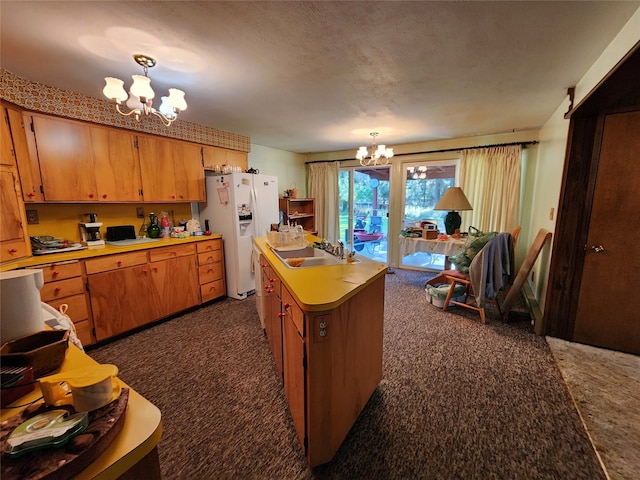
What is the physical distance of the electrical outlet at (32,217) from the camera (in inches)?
98.3

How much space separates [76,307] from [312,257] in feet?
7.13

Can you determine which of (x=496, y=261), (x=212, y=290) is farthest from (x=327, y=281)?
(x=212, y=290)

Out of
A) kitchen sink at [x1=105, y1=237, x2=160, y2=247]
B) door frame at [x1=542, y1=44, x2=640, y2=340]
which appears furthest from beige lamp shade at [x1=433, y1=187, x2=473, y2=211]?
kitchen sink at [x1=105, y1=237, x2=160, y2=247]

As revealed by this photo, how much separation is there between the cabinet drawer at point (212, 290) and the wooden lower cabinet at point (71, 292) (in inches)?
45.6

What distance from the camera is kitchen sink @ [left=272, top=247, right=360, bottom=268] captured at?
2.08m

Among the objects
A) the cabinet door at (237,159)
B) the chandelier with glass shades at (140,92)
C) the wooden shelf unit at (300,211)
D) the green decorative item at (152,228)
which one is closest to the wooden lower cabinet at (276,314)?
the chandelier with glass shades at (140,92)

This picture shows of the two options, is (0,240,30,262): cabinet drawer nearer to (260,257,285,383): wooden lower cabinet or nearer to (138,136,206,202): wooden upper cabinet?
(138,136,206,202): wooden upper cabinet

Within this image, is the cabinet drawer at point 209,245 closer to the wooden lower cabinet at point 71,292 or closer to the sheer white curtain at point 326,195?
the wooden lower cabinet at point 71,292

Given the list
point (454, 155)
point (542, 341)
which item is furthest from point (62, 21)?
point (454, 155)

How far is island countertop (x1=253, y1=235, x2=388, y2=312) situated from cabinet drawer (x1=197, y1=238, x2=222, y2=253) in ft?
5.79

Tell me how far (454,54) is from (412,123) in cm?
167

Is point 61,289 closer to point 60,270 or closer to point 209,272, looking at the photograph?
point 60,270

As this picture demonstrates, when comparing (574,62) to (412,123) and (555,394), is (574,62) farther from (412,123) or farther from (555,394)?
(555,394)

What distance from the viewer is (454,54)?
73.3 inches
